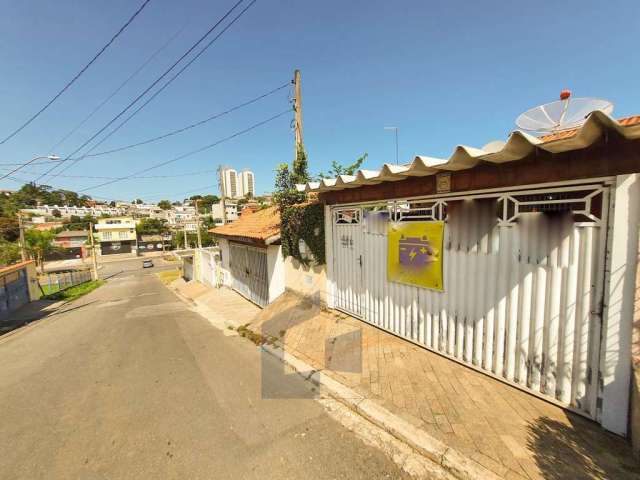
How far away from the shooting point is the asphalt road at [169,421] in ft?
9.46

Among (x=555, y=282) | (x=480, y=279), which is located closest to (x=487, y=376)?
(x=480, y=279)

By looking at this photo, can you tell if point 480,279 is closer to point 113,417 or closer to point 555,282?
point 555,282

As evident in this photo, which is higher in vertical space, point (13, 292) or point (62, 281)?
point (13, 292)

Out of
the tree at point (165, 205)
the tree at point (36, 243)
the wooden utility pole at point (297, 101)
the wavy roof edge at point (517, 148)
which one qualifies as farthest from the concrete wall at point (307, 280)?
the tree at point (165, 205)

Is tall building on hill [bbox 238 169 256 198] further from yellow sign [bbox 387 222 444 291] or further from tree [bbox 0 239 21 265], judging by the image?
yellow sign [bbox 387 222 444 291]

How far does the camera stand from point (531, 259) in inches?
129

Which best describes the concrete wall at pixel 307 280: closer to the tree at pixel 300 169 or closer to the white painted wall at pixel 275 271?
the white painted wall at pixel 275 271

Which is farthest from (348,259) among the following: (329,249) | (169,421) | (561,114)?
(561,114)

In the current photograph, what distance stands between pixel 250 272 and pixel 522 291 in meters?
9.08

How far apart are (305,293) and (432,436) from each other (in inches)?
200

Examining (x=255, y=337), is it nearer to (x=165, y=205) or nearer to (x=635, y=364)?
(x=635, y=364)

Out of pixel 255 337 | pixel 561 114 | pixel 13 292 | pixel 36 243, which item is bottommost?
pixel 13 292

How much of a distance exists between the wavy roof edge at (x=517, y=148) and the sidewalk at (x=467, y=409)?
299 centimetres

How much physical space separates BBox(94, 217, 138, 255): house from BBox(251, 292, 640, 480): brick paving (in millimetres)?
68731
